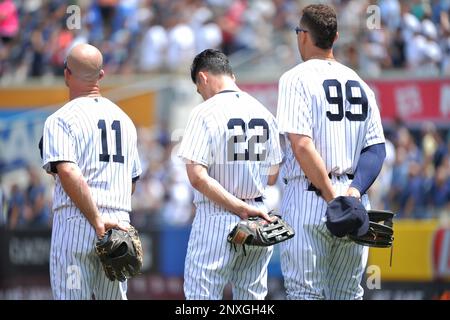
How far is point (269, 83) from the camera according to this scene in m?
20.2

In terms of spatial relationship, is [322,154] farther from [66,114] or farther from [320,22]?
[66,114]

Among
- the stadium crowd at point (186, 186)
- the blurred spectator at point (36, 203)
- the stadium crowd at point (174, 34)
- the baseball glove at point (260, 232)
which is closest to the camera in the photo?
the baseball glove at point (260, 232)

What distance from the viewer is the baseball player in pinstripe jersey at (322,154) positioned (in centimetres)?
720

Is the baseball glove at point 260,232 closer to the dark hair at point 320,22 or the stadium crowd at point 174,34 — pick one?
the dark hair at point 320,22

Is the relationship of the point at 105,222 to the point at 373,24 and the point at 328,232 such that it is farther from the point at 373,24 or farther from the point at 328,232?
the point at 373,24

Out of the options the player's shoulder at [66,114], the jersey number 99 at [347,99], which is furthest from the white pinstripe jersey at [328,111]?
the player's shoulder at [66,114]

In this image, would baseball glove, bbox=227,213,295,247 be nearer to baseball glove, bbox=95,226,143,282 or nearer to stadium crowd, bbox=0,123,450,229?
baseball glove, bbox=95,226,143,282

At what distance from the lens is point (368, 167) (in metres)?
7.36

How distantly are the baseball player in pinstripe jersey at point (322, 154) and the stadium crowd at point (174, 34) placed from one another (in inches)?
452

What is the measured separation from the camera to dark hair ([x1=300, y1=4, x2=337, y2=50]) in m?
7.28

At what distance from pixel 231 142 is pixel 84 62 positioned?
110cm

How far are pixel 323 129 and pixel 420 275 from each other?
799 centimetres

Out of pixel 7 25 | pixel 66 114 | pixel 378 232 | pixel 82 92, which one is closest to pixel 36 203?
pixel 7 25

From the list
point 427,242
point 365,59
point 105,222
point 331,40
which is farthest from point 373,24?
point 365,59
